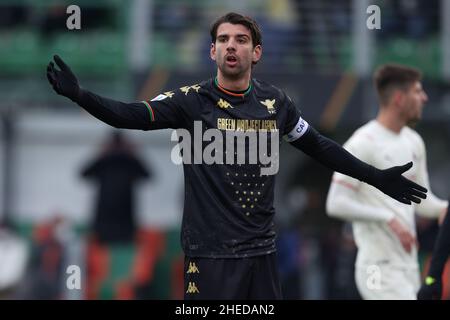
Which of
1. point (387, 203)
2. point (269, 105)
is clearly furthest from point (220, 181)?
point (387, 203)

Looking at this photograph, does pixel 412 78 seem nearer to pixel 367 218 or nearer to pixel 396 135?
pixel 396 135

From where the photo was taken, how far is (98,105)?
6.32 meters

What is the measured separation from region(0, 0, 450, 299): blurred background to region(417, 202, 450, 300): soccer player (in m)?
7.45

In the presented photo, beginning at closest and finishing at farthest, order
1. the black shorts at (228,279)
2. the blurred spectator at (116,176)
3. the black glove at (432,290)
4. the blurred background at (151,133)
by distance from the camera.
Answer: the black shorts at (228,279)
the black glove at (432,290)
the blurred spectator at (116,176)
the blurred background at (151,133)

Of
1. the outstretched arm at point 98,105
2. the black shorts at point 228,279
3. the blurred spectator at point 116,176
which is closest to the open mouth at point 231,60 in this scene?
the outstretched arm at point 98,105

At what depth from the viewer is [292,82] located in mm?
16094

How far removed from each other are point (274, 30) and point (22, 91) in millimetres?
4096

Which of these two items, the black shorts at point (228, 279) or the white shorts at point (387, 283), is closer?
the black shorts at point (228, 279)

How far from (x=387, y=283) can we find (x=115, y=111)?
298 cm

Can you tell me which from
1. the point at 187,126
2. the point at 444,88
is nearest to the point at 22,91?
the point at 444,88

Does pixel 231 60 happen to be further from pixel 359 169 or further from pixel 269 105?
pixel 359 169

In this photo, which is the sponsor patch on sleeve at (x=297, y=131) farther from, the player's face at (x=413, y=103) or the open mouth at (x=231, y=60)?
the player's face at (x=413, y=103)

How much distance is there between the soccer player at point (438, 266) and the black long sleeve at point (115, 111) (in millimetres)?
2252

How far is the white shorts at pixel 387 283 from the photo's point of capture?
851 cm
